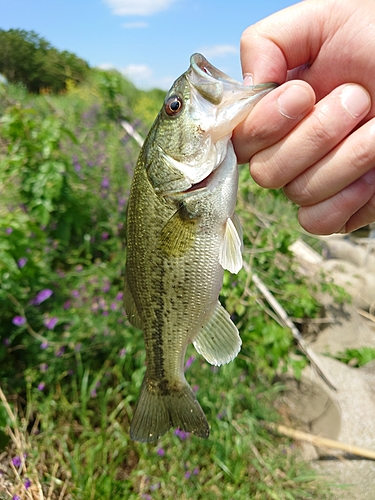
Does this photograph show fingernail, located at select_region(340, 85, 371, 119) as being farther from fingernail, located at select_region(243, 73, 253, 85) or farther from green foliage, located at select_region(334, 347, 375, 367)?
green foliage, located at select_region(334, 347, 375, 367)

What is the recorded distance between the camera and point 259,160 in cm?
152

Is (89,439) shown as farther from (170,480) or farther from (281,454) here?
(281,454)

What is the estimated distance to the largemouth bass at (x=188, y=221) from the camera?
4.36 feet

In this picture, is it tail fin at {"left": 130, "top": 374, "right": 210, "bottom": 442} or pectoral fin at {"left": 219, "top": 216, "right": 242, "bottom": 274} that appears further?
tail fin at {"left": 130, "top": 374, "right": 210, "bottom": 442}

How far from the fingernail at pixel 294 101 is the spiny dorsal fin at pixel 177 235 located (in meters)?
0.49

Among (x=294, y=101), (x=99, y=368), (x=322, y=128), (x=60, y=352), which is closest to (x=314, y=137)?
(x=322, y=128)

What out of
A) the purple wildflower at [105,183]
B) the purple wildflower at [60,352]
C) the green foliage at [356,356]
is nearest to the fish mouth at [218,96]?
the purple wildflower at [60,352]

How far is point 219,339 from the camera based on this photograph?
1.54m

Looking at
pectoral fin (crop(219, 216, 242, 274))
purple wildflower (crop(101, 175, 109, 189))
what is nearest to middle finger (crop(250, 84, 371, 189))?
pectoral fin (crop(219, 216, 242, 274))

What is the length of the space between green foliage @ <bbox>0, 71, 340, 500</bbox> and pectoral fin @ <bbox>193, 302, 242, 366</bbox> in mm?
1348

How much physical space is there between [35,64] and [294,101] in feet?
38.3

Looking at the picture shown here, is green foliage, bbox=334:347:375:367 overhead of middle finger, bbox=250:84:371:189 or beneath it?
beneath

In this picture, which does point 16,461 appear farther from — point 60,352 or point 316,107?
point 316,107

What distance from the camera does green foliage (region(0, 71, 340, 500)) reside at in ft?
8.66
